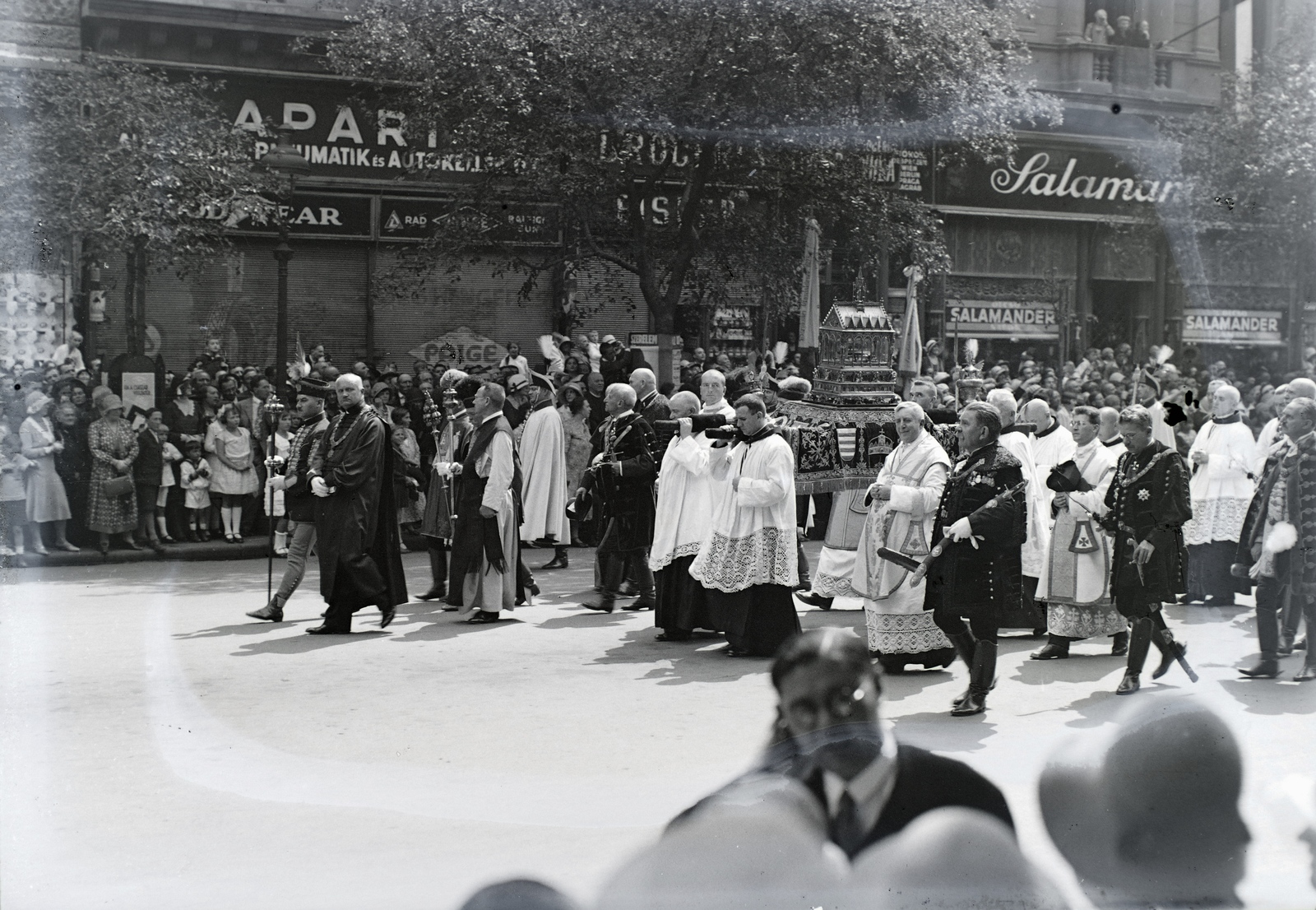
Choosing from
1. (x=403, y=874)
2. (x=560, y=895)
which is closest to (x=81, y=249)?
(x=403, y=874)

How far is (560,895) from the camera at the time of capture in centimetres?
214

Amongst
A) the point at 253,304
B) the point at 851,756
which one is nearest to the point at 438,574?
the point at 851,756

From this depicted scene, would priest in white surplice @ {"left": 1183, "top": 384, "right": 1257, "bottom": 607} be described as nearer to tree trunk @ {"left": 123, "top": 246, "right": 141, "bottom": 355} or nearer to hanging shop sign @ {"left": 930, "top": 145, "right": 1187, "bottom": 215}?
tree trunk @ {"left": 123, "top": 246, "right": 141, "bottom": 355}

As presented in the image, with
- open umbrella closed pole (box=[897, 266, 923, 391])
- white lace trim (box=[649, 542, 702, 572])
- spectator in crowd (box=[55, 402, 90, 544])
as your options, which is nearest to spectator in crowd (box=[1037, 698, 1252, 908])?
white lace trim (box=[649, 542, 702, 572])

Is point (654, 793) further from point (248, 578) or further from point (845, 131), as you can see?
point (845, 131)

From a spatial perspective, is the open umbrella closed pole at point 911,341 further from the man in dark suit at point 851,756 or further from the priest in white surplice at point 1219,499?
the man in dark suit at point 851,756

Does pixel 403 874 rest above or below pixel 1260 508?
below

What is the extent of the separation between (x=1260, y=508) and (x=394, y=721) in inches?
215

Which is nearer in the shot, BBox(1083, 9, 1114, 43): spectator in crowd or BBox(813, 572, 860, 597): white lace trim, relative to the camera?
BBox(813, 572, 860, 597): white lace trim

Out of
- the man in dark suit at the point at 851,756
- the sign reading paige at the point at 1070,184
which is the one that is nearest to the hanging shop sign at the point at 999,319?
the sign reading paige at the point at 1070,184

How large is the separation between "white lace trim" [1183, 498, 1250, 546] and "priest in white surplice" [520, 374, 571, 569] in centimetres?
539

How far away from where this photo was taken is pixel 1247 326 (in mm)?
27125

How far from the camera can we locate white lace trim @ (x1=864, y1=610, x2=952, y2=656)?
9125 millimetres

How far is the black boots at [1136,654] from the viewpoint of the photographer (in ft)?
27.3
